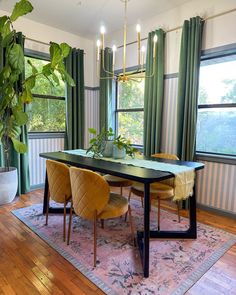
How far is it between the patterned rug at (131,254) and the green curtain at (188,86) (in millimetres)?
1027

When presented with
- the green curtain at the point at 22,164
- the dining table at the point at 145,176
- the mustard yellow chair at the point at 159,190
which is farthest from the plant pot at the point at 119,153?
the green curtain at the point at 22,164

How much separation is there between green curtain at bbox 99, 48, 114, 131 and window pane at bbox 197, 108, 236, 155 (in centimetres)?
175

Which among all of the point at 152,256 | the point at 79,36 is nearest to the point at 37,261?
the point at 152,256

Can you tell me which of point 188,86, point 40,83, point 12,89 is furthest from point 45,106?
point 188,86

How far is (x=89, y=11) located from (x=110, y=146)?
2.16 meters

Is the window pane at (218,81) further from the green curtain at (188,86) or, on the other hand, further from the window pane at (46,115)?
the window pane at (46,115)

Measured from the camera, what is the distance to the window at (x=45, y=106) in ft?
12.8

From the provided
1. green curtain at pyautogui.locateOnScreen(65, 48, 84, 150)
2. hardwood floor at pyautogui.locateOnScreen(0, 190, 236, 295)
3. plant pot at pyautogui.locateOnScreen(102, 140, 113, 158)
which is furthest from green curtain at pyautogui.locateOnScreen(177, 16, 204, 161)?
green curtain at pyautogui.locateOnScreen(65, 48, 84, 150)

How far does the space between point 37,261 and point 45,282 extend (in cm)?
29

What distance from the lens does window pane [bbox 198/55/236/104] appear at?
2926 millimetres

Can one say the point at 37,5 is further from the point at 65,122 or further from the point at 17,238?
the point at 17,238

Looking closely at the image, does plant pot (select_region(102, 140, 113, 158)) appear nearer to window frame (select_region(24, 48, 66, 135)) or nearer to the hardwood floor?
the hardwood floor

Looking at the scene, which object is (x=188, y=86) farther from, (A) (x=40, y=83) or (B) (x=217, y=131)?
(A) (x=40, y=83)

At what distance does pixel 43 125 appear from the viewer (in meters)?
4.05
